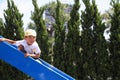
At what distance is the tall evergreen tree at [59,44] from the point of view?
13773 mm

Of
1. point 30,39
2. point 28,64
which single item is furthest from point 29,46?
point 28,64

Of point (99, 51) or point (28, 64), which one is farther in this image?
point (99, 51)

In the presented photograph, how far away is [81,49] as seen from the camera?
543 inches

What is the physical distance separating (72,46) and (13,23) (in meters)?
2.72

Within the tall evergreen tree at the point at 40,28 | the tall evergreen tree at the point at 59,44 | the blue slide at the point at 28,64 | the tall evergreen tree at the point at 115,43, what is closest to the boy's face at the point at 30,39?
the blue slide at the point at 28,64

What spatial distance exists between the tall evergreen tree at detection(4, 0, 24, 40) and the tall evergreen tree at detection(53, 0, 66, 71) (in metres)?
1.50

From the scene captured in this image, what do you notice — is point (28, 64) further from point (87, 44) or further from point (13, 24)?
point (13, 24)

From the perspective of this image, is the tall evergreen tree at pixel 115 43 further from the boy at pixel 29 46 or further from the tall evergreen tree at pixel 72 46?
the boy at pixel 29 46

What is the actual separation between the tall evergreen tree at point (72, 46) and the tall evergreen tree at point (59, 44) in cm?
22

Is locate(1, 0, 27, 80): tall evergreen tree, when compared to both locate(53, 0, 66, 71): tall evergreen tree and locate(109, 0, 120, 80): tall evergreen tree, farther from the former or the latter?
locate(109, 0, 120, 80): tall evergreen tree

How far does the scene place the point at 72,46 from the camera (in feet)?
45.0

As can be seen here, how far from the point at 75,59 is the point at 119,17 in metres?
2.39

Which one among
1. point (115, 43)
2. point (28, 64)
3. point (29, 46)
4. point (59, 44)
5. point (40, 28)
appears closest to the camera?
point (28, 64)

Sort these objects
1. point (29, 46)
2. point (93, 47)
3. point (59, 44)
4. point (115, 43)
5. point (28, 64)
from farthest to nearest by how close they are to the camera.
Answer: point (59, 44) → point (93, 47) → point (115, 43) → point (29, 46) → point (28, 64)
